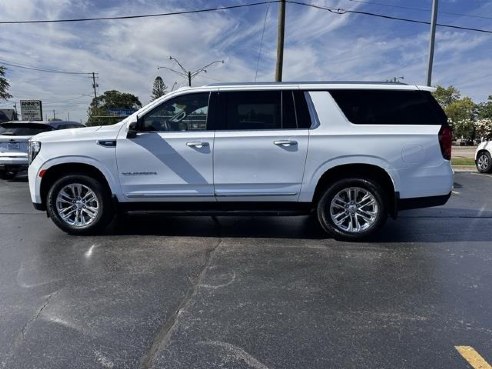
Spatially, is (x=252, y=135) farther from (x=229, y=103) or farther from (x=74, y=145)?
(x=74, y=145)

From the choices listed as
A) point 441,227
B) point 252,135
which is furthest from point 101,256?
point 441,227

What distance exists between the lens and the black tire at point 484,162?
13.2 meters

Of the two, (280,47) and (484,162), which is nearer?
(484,162)

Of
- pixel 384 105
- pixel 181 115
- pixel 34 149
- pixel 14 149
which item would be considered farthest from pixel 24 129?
pixel 384 105

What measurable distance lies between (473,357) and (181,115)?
13.7ft

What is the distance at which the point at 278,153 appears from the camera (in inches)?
214

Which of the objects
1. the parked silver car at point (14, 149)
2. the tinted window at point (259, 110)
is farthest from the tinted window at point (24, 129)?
the tinted window at point (259, 110)

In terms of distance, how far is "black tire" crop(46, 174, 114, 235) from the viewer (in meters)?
5.72

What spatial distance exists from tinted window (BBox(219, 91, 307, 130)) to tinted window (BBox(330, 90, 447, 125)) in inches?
24.2

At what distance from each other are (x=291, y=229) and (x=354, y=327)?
119 inches

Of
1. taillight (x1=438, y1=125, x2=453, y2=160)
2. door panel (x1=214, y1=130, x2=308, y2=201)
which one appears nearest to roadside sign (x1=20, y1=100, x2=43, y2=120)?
door panel (x1=214, y1=130, x2=308, y2=201)

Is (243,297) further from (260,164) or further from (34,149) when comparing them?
(34,149)

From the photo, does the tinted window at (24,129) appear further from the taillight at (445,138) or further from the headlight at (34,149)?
the taillight at (445,138)

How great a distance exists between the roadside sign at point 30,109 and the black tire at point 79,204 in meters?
21.3
